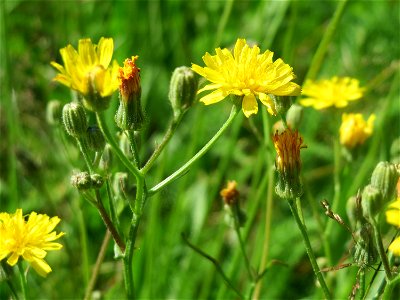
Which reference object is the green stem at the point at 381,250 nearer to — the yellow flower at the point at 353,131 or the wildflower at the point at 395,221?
the wildflower at the point at 395,221

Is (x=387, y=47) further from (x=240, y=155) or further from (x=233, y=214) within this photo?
(x=233, y=214)

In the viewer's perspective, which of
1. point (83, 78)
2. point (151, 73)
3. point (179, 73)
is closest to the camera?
point (83, 78)

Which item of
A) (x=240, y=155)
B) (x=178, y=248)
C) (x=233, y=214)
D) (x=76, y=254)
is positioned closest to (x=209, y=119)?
(x=240, y=155)

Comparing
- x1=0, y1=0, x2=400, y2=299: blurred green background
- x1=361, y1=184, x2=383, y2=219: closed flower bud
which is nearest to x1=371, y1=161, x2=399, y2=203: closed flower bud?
x1=361, y1=184, x2=383, y2=219: closed flower bud

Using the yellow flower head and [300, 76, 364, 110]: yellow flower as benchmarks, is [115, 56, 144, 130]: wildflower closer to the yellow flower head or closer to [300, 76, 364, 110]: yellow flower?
the yellow flower head

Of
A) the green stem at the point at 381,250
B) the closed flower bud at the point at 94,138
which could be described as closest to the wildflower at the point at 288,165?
the green stem at the point at 381,250

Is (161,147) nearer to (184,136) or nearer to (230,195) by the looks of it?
(230,195)

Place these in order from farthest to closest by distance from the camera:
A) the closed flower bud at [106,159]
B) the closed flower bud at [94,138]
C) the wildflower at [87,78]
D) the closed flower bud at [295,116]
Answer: the closed flower bud at [295,116] → the closed flower bud at [106,159] → the closed flower bud at [94,138] → the wildflower at [87,78]
